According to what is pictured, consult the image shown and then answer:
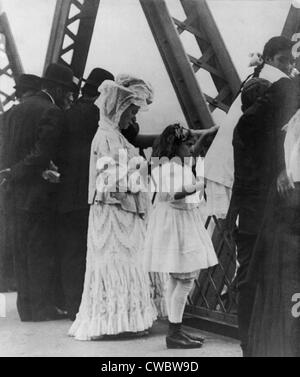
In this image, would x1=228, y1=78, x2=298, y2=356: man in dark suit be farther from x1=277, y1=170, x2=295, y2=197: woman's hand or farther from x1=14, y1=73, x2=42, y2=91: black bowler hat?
x1=14, y1=73, x2=42, y2=91: black bowler hat

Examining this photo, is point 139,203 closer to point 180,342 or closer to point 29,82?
point 180,342

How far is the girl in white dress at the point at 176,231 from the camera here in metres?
3.98

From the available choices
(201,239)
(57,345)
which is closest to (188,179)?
(201,239)

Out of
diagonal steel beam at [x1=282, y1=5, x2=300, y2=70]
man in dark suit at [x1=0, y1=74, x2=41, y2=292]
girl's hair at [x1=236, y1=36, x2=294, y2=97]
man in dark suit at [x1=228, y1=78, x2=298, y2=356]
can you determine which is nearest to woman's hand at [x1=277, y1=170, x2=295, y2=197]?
man in dark suit at [x1=228, y1=78, x2=298, y2=356]

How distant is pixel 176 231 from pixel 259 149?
77 centimetres

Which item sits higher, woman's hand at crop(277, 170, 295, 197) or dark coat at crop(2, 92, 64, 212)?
dark coat at crop(2, 92, 64, 212)

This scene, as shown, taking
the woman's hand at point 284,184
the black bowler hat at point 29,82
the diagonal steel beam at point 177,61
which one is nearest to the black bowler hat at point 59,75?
the black bowler hat at point 29,82

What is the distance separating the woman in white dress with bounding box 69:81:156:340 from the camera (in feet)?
14.0

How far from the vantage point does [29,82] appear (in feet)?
17.0

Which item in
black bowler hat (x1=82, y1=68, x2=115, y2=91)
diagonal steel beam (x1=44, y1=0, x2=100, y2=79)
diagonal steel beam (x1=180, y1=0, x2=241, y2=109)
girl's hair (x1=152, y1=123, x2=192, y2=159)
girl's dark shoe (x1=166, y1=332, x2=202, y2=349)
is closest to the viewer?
girl's dark shoe (x1=166, y1=332, x2=202, y2=349)

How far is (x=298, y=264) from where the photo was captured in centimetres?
314

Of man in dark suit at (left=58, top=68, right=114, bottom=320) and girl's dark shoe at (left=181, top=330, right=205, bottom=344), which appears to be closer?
girl's dark shoe at (left=181, top=330, right=205, bottom=344)

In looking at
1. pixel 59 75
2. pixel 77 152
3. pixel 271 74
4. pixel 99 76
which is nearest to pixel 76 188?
pixel 77 152

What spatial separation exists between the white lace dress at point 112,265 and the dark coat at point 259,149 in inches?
38.5
